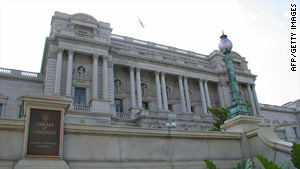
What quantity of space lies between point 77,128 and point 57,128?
1.77 ft

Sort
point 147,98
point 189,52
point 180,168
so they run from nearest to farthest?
point 180,168
point 147,98
point 189,52

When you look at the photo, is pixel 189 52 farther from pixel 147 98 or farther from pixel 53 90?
pixel 53 90

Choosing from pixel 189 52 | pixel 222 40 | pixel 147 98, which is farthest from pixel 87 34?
pixel 222 40

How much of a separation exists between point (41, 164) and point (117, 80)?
32557mm

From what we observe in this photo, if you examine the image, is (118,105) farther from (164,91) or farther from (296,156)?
(296,156)

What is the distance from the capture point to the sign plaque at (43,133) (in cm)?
666

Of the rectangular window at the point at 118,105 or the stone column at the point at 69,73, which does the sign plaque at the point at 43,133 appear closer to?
the stone column at the point at 69,73

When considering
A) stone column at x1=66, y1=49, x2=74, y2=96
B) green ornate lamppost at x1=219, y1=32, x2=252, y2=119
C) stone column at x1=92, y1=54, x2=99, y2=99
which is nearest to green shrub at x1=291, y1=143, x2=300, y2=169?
green ornate lamppost at x1=219, y1=32, x2=252, y2=119

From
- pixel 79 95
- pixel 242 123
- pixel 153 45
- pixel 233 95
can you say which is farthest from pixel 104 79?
pixel 242 123

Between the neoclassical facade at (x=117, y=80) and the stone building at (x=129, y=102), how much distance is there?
0.12m

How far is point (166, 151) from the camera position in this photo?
8.42 m

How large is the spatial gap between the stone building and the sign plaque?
0.77 feet

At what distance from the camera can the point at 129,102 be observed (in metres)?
37.8

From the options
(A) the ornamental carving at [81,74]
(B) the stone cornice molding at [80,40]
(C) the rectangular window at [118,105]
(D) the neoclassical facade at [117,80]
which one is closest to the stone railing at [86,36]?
(D) the neoclassical facade at [117,80]
